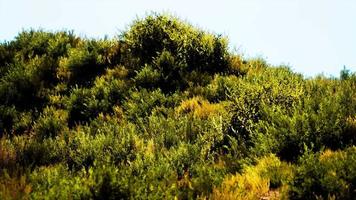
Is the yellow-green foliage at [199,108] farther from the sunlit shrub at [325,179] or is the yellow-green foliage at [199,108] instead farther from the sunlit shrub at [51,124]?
the sunlit shrub at [325,179]

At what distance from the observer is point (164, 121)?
9.12 m

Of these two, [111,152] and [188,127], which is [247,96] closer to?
[188,127]

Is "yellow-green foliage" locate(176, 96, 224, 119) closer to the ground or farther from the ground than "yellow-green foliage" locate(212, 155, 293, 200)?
farther from the ground

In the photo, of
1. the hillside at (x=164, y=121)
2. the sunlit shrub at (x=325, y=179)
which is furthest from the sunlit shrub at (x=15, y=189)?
the sunlit shrub at (x=325, y=179)

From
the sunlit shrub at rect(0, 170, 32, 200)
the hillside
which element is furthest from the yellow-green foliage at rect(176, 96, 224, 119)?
the sunlit shrub at rect(0, 170, 32, 200)

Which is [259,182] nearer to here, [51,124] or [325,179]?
[325,179]

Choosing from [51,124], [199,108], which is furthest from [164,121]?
[51,124]

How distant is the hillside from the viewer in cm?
572

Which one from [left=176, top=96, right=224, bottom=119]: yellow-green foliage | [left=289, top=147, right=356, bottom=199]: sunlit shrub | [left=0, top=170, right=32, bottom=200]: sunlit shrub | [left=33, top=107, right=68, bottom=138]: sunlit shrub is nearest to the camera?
[left=0, top=170, right=32, bottom=200]: sunlit shrub

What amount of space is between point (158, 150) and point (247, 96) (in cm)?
214

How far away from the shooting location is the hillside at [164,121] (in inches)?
225

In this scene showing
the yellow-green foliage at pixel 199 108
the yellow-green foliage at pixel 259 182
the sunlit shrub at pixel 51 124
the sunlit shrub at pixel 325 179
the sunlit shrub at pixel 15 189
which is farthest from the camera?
the sunlit shrub at pixel 51 124

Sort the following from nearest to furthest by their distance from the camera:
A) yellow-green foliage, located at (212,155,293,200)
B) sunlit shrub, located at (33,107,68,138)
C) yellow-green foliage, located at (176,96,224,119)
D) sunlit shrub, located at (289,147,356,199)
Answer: sunlit shrub, located at (289,147,356,199)
yellow-green foliage, located at (212,155,293,200)
yellow-green foliage, located at (176,96,224,119)
sunlit shrub, located at (33,107,68,138)

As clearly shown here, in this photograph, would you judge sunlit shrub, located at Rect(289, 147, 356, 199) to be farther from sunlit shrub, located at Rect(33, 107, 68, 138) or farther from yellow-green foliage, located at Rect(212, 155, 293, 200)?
sunlit shrub, located at Rect(33, 107, 68, 138)
